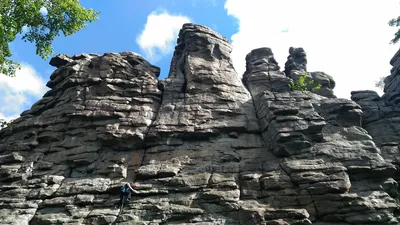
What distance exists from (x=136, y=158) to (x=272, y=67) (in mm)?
17634

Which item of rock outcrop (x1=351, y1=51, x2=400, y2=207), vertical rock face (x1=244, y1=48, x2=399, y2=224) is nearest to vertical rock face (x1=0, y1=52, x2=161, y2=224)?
vertical rock face (x1=244, y1=48, x2=399, y2=224)

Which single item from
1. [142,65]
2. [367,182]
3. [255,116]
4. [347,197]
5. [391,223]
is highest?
[142,65]

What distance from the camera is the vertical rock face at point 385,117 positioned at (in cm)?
2417

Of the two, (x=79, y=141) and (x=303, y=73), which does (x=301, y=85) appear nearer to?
(x=303, y=73)

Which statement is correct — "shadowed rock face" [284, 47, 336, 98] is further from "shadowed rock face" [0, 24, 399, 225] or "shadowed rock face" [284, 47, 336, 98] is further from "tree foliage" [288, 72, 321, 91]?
"shadowed rock face" [0, 24, 399, 225]

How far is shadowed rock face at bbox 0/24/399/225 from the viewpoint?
59.9ft

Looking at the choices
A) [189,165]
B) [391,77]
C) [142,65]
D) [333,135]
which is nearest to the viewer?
[189,165]

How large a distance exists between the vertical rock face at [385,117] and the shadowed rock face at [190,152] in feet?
2.12

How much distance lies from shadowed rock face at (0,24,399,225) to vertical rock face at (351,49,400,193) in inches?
25.4

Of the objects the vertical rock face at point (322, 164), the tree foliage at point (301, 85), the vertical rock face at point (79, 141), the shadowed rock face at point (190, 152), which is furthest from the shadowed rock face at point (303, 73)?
the vertical rock face at point (79, 141)

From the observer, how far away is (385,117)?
A: 27.5 metres

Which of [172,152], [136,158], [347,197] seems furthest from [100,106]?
[347,197]

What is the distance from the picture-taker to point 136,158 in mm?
22984

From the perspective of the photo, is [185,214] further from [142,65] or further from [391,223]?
[142,65]
